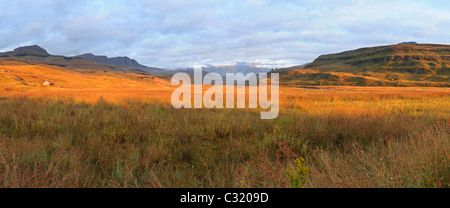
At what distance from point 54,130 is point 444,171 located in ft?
24.1

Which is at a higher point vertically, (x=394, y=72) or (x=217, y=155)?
(x=394, y=72)

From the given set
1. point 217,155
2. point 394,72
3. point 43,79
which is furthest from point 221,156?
point 394,72

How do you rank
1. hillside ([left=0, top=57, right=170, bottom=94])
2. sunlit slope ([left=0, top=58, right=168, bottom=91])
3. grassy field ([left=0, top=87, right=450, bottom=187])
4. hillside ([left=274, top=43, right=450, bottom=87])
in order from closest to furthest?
grassy field ([left=0, top=87, right=450, bottom=187]) < hillside ([left=0, top=57, right=170, bottom=94]) < sunlit slope ([left=0, top=58, right=168, bottom=91]) < hillside ([left=274, top=43, right=450, bottom=87])

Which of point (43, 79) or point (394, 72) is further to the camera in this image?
point (394, 72)

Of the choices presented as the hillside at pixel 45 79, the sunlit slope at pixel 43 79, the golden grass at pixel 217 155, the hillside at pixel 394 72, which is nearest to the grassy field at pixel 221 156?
the golden grass at pixel 217 155

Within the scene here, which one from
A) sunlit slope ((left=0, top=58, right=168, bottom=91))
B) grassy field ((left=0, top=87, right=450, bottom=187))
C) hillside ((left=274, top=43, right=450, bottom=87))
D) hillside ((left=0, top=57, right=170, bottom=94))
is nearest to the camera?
grassy field ((left=0, top=87, right=450, bottom=187))

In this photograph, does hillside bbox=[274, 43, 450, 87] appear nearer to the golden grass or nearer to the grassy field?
the golden grass

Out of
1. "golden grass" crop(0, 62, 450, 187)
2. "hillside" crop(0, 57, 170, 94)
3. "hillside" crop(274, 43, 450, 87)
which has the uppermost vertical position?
"hillside" crop(274, 43, 450, 87)

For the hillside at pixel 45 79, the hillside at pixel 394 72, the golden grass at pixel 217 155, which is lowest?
the golden grass at pixel 217 155

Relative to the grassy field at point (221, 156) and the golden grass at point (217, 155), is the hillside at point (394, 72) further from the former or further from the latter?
the grassy field at point (221, 156)

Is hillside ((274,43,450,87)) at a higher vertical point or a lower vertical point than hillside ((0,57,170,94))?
higher

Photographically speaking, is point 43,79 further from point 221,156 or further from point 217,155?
point 221,156

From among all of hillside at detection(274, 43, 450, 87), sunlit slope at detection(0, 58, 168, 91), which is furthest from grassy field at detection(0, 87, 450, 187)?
hillside at detection(274, 43, 450, 87)
